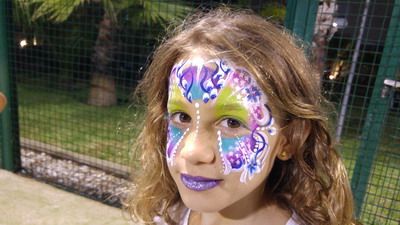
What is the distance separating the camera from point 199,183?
86 centimetres

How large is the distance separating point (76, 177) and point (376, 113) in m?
2.24

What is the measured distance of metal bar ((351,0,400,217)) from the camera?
1.92 meters

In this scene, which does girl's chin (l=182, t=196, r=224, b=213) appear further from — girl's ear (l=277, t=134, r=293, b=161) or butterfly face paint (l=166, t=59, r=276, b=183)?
girl's ear (l=277, t=134, r=293, b=161)

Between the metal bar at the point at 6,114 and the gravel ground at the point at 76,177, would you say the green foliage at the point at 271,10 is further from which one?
the metal bar at the point at 6,114

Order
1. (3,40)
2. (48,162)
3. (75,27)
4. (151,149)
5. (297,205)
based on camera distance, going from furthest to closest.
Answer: (75,27), (48,162), (3,40), (151,149), (297,205)

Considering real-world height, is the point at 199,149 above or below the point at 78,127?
above

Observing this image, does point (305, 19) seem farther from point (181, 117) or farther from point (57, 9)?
point (57, 9)

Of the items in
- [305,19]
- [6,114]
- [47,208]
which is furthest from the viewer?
[6,114]

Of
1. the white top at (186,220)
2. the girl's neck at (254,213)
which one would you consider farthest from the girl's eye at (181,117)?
the white top at (186,220)

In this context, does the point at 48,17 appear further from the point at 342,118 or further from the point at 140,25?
the point at 342,118

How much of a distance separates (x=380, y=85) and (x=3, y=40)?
2.57 m

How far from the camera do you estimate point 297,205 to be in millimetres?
1091

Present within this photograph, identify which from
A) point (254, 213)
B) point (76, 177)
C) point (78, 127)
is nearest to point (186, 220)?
point (254, 213)

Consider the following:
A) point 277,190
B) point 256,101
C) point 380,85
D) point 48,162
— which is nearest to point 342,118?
point 380,85
